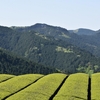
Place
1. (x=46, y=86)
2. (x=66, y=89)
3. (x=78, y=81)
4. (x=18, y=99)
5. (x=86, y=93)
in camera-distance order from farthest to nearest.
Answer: (x=78, y=81) → (x=46, y=86) → (x=66, y=89) → (x=86, y=93) → (x=18, y=99)

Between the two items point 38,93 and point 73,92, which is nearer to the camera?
point 38,93

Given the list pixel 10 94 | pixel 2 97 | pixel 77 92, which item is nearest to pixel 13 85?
pixel 10 94

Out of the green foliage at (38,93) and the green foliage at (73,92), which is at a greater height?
the green foliage at (73,92)

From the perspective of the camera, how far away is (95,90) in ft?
237

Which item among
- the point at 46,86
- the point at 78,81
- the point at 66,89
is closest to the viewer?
the point at 66,89

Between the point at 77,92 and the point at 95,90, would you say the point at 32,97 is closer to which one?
the point at 77,92

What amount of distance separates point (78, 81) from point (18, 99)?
1258 inches

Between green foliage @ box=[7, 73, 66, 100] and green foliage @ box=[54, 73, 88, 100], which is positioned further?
green foliage @ box=[54, 73, 88, 100]

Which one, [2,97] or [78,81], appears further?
[78,81]

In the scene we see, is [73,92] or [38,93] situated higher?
[73,92]

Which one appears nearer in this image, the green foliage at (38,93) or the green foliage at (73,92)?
the green foliage at (38,93)

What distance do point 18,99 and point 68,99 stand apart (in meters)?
12.1

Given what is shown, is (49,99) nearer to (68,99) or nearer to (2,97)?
(68,99)

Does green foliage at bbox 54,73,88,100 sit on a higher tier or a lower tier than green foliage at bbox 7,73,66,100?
higher
